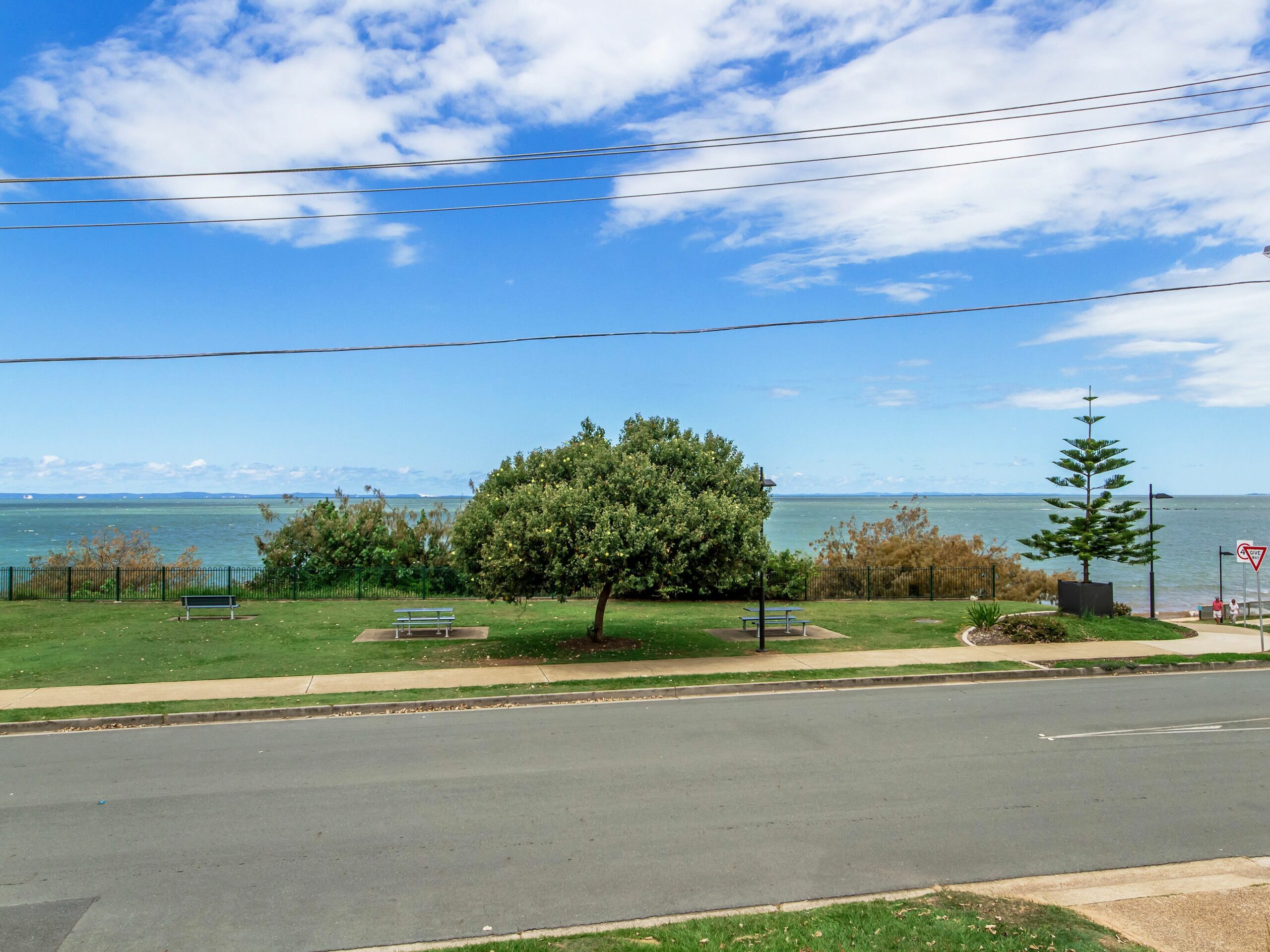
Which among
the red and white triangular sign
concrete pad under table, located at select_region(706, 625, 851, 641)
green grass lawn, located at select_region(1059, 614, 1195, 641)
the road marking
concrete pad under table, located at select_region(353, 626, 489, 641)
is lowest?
concrete pad under table, located at select_region(353, 626, 489, 641)

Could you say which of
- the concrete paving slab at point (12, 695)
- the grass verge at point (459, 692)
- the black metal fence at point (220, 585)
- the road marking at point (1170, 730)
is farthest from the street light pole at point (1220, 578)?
the concrete paving slab at point (12, 695)

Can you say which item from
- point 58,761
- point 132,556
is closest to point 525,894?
point 58,761

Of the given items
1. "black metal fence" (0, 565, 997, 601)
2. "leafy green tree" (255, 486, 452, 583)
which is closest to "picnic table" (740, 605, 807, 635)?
"black metal fence" (0, 565, 997, 601)

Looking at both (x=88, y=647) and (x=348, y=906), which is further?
(x=88, y=647)

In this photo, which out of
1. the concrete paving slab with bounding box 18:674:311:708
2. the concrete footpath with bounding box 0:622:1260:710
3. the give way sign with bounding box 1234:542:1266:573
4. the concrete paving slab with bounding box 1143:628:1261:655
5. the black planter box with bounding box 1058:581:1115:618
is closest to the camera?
the concrete paving slab with bounding box 18:674:311:708

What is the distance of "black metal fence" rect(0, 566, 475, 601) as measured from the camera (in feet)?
88.8

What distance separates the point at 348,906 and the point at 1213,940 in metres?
5.69

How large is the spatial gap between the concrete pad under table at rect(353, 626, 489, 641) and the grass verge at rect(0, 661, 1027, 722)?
18.7ft

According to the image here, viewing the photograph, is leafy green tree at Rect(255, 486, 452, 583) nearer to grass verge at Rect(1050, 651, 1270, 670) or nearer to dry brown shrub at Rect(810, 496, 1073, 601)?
dry brown shrub at Rect(810, 496, 1073, 601)

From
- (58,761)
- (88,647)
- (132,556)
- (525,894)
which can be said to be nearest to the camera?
(525,894)

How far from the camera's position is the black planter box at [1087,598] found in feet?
69.5

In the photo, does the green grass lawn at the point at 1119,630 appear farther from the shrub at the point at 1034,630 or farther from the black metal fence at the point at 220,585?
the black metal fence at the point at 220,585

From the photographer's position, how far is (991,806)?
26.9 feet

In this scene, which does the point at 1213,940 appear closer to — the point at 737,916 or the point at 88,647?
the point at 737,916
